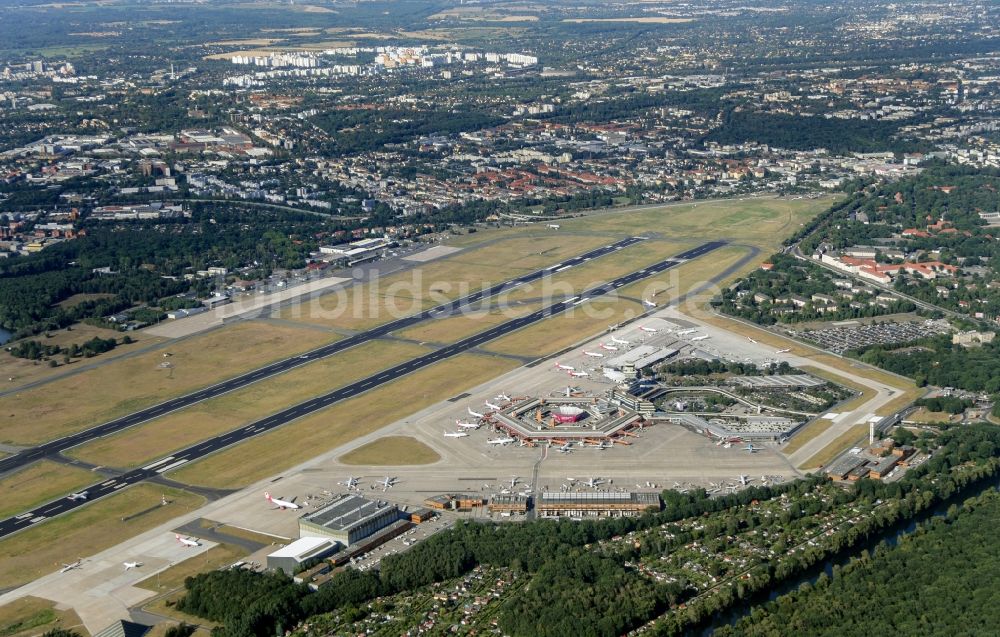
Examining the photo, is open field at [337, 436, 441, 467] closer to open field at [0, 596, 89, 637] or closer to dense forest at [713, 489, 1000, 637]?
open field at [0, 596, 89, 637]

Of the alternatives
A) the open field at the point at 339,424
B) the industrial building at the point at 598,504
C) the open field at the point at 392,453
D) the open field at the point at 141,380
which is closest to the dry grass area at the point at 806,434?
the industrial building at the point at 598,504

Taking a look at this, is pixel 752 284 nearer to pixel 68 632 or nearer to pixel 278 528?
pixel 278 528

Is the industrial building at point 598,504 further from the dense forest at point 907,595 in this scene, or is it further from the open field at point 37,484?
the open field at point 37,484

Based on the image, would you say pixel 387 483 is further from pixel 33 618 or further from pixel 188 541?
pixel 33 618

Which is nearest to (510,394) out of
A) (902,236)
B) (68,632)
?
(68,632)

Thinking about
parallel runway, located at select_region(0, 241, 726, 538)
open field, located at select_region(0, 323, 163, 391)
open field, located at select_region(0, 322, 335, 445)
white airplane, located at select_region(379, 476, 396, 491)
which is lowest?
open field, located at select_region(0, 323, 163, 391)

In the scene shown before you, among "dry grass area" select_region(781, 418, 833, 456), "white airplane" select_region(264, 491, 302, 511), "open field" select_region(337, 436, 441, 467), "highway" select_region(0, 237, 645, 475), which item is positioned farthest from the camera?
"highway" select_region(0, 237, 645, 475)

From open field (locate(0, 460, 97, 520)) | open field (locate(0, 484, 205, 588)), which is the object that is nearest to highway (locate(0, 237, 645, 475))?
open field (locate(0, 460, 97, 520))

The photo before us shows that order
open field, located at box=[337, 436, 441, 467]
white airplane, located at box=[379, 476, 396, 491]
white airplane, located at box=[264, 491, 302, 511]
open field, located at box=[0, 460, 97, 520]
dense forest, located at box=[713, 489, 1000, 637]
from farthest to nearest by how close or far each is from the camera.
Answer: open field, located at box=[337, 436, 441, 467] → white airplane, located at box=[379, 476, 396, 491] → open field, located at box=[0, 460, 97, 520] → white airplane, located at box=[264, 491, 302, 511] → dense forest, located at box=[713, 489, 1000, 637]
